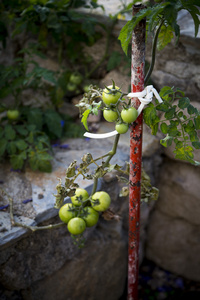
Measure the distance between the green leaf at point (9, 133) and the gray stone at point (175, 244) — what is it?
3.59 ft

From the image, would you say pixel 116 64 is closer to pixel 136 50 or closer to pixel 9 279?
pixel 136 50

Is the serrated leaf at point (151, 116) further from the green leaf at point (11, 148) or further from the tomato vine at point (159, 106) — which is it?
the green leaf at point (11, 148)

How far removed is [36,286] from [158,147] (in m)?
1.01

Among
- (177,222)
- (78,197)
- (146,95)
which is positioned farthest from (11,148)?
(177,222)

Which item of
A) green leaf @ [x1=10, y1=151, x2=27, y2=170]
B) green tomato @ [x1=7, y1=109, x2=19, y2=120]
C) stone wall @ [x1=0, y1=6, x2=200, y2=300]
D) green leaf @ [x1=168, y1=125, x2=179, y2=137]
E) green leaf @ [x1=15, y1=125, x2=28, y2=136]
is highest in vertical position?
green leaf @ [x1=168, y1=125, x2=179, y2=137]

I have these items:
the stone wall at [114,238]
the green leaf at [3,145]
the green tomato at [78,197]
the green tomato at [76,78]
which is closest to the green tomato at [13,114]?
the green leaf at [3,145]

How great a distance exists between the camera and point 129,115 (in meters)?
1.04

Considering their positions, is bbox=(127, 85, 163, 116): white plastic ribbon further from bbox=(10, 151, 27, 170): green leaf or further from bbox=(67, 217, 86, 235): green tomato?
bbox=(10, 151, 27, 170): green leaf

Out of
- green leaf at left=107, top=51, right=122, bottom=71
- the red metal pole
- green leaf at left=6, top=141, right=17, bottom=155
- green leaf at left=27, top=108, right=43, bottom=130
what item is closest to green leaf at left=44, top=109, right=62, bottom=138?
green leaf at left=27, top=108, right=43, bottom=130

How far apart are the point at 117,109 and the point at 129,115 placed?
0.05m

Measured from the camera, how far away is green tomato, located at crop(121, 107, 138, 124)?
104 centimetres

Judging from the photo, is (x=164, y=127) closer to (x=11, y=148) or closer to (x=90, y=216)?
(x=90, y=216)

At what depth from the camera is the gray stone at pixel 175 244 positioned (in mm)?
2164

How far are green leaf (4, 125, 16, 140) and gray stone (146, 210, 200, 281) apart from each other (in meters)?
1.09
